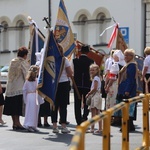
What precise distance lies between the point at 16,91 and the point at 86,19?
23263 millimetres

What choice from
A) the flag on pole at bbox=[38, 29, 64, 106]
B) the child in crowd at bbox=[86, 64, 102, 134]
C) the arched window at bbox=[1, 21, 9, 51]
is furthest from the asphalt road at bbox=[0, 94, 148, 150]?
the arched window at bbox=[1, 21, 9, 51]

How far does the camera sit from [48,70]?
41.9 feet

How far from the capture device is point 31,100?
1352 cm

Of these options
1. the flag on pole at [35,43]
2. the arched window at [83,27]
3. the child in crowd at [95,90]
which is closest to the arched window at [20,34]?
the arched window at [83,27]

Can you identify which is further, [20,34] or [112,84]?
[20,34]

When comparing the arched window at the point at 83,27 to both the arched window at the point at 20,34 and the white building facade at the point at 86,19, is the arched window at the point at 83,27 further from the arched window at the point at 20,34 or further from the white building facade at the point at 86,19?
the arched window at the point at 20,34

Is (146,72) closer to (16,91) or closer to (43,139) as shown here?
(16,91)

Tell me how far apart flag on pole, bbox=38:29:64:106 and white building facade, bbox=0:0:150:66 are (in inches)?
633

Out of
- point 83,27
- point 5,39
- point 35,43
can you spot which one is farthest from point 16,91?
point 5,39

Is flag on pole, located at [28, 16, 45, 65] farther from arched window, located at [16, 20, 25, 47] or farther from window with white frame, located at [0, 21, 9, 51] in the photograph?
window with white frame, located at [0, 21, 9, 51]

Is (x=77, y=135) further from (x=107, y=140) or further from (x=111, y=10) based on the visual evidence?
(x=111, y=10)

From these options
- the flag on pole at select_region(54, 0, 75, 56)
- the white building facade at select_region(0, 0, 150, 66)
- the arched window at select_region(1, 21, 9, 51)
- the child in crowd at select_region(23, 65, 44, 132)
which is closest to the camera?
the child in crowd at select_region(23, 65, 44, 132)

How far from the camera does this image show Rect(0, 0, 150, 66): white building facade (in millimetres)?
34344

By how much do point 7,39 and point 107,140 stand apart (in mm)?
33365
